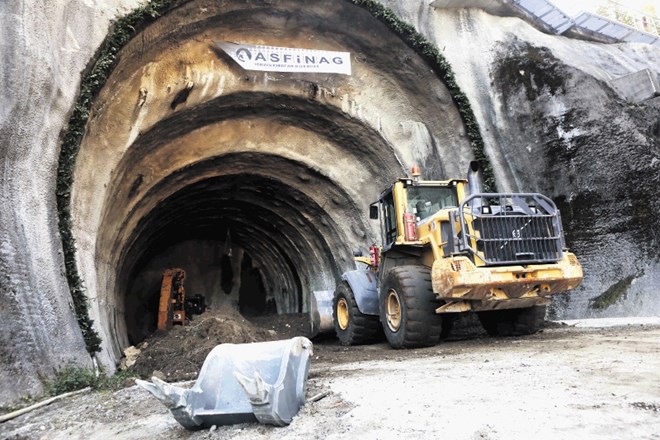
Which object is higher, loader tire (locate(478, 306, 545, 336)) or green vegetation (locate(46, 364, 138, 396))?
loader tire (locate(478, 306, 545, 336))

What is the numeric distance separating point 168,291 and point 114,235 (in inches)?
207

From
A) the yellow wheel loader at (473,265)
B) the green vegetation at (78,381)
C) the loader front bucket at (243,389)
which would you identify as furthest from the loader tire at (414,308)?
the green vegetation at (78,381)

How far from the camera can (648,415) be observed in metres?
2.59

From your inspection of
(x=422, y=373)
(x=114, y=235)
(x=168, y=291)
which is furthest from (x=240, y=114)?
(x=422, y=373)

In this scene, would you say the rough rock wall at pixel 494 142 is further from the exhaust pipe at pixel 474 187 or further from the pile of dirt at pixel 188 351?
the exhaust pipe at pixel 474 187

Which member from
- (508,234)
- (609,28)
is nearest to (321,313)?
(508,234)

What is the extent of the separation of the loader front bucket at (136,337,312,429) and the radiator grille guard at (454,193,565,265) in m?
3.37

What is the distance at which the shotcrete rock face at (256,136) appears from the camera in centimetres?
840

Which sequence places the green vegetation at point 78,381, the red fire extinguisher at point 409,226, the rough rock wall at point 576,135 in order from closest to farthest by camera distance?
1. the green vegetation at point 78,381
2. the red fire extinguisher at point 409,226
3. the rough rock wall at point 576,135

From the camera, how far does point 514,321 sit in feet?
24.5

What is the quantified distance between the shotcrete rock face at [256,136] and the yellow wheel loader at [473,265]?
386 centimetres

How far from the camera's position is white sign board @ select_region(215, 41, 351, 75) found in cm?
968

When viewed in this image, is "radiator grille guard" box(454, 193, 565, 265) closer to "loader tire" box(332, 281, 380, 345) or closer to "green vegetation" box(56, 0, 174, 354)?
"loader tire" box(332, 281, 380, 345)

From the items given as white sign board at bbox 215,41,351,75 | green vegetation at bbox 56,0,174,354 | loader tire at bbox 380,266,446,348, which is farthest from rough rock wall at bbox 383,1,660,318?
green vegetation at bbox 56,0,174,354
